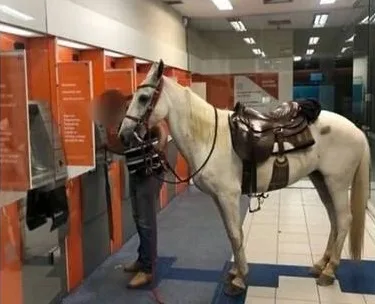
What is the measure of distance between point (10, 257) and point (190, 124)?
4.54 feet

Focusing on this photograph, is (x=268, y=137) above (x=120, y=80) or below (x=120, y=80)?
below

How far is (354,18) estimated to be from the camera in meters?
6.45

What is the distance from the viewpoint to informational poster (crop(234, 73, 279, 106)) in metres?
6.75

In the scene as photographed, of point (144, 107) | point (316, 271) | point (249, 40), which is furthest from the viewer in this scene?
point (249, 40)

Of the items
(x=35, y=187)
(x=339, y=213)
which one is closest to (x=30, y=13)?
(x=35, y=187)

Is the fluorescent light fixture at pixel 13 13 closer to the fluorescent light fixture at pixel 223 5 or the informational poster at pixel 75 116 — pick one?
the informational poster at pixel 75 116

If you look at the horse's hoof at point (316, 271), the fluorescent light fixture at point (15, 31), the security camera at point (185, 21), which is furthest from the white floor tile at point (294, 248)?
the security camera at point (185, 21)

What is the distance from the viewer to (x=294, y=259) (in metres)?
3.87

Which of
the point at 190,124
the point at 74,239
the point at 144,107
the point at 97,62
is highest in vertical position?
the point at 97,62

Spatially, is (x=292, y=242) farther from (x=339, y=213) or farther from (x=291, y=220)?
(x=339, y=213)

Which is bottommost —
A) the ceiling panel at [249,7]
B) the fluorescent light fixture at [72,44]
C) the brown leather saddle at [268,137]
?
the brown leather saddle at [268,137]

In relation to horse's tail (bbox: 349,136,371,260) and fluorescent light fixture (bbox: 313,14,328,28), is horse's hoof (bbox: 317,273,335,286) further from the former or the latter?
fluorescent light fixture (bbox: 313,14,328,28)

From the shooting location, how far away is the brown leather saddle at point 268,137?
118 inches

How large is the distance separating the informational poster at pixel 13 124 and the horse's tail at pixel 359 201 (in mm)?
2520
